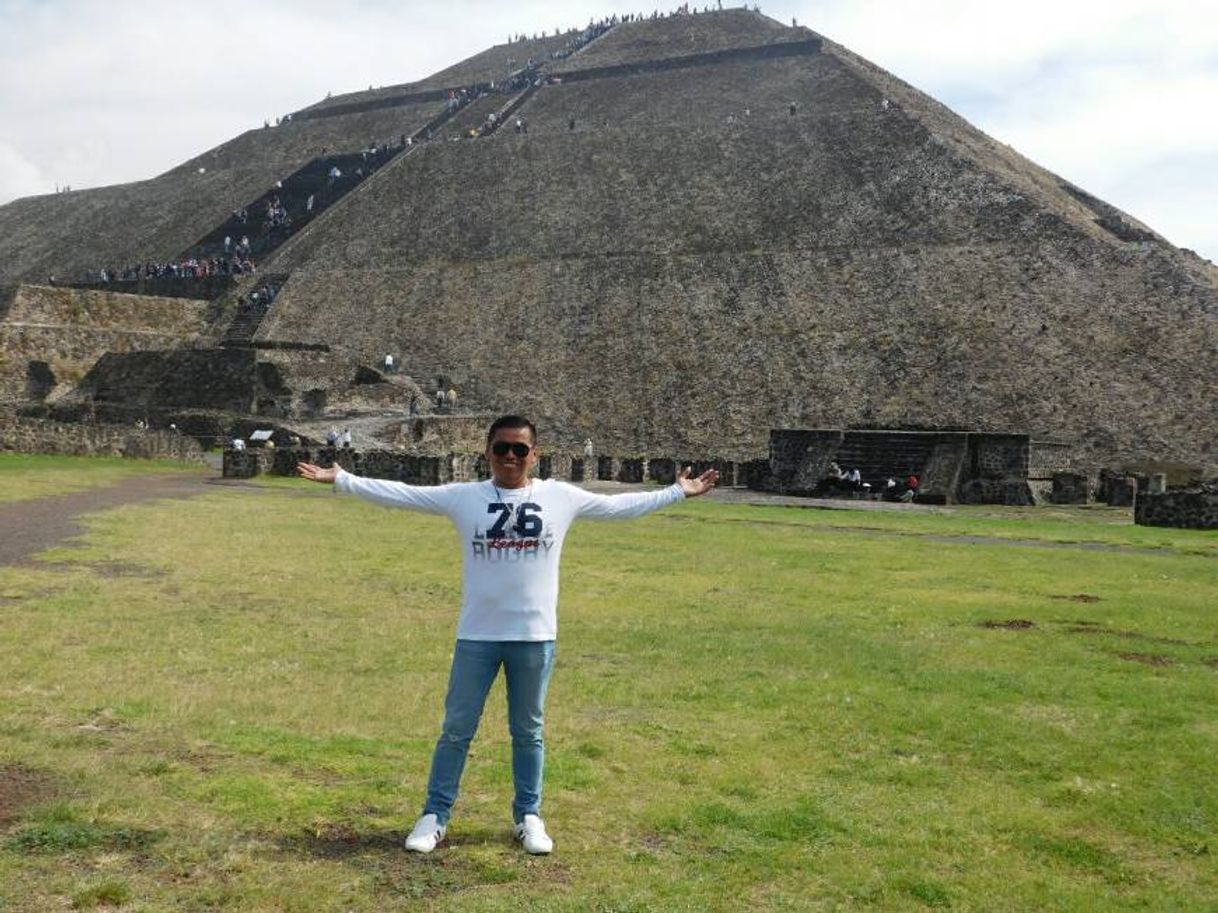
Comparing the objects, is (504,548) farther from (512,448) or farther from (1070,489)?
(1070,489)

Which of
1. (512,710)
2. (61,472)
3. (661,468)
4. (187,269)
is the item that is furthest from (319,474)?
(187,269)

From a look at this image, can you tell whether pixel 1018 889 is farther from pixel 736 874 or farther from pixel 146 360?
pixel 146 360

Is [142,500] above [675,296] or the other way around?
the other way around

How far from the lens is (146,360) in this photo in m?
44.6

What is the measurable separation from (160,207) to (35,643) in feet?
229

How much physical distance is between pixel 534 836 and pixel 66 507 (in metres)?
17.1

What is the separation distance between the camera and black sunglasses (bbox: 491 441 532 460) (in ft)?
18.1

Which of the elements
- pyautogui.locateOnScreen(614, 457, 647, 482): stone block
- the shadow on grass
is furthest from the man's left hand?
pyautogui.locateOnScreen(614, 457, 647, 482): stone block

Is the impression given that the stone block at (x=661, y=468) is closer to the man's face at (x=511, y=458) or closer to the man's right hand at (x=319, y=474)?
the man's right hand at (x=319, y=474)

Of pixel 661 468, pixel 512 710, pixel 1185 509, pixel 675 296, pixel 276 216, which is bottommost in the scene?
pixel 512 710

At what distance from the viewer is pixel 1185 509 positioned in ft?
76.6

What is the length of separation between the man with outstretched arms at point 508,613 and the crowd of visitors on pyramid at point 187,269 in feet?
180

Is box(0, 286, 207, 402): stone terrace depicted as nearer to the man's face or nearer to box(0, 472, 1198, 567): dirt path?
box(0, 472, 1198, 567): dirt path

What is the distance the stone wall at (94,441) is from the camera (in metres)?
32.2
